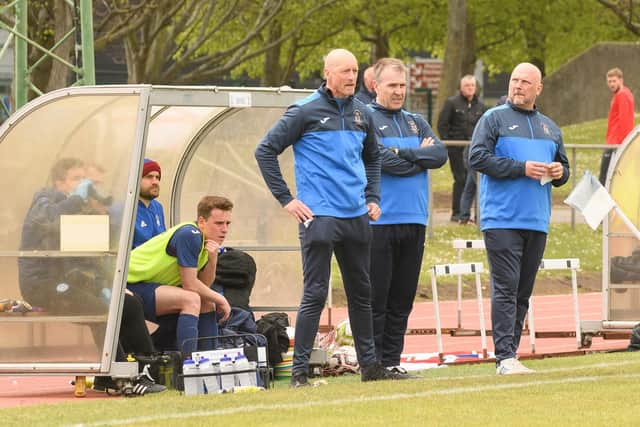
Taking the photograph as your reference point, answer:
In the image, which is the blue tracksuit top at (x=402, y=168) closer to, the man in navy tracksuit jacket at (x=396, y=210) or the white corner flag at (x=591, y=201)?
the man in navy tracksuit jacket at (x=396, y=210)

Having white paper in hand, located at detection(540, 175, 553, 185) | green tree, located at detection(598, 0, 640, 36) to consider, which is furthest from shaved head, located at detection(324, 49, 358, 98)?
green tree, located at detection(598, 0, 640, 36)

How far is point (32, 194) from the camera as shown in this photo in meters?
11.7

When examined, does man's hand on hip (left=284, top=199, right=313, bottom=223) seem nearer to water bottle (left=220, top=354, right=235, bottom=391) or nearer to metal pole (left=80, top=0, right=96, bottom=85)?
water bottle (left=220, top=354, right=235, bottom=391)

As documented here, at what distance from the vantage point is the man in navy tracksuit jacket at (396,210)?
11.5m

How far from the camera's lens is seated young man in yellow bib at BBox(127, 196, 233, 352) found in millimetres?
11766

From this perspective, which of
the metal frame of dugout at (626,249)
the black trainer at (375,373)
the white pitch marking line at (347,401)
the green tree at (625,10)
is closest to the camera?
the white pitch marking line at (347,401)

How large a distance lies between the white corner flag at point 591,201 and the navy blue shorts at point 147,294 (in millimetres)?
2909

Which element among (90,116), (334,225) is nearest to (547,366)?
(334,225)

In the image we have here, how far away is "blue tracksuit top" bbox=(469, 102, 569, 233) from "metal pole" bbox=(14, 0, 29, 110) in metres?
8.83

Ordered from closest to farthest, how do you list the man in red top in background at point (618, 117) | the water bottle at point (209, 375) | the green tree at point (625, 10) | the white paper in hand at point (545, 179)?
the water bottle at point (209, 375), the white paper in hand at point (545, 179), the man in red top in background at point (618, 117), the green tree at point (625, 10)

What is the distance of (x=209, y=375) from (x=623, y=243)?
5.13 meters

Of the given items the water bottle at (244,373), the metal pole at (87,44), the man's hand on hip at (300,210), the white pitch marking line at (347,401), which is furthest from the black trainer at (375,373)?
the metal pole at (87,44)

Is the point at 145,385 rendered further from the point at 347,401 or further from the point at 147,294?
the point at 347,401

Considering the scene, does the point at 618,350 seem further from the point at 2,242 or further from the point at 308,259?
the point at 2,242
